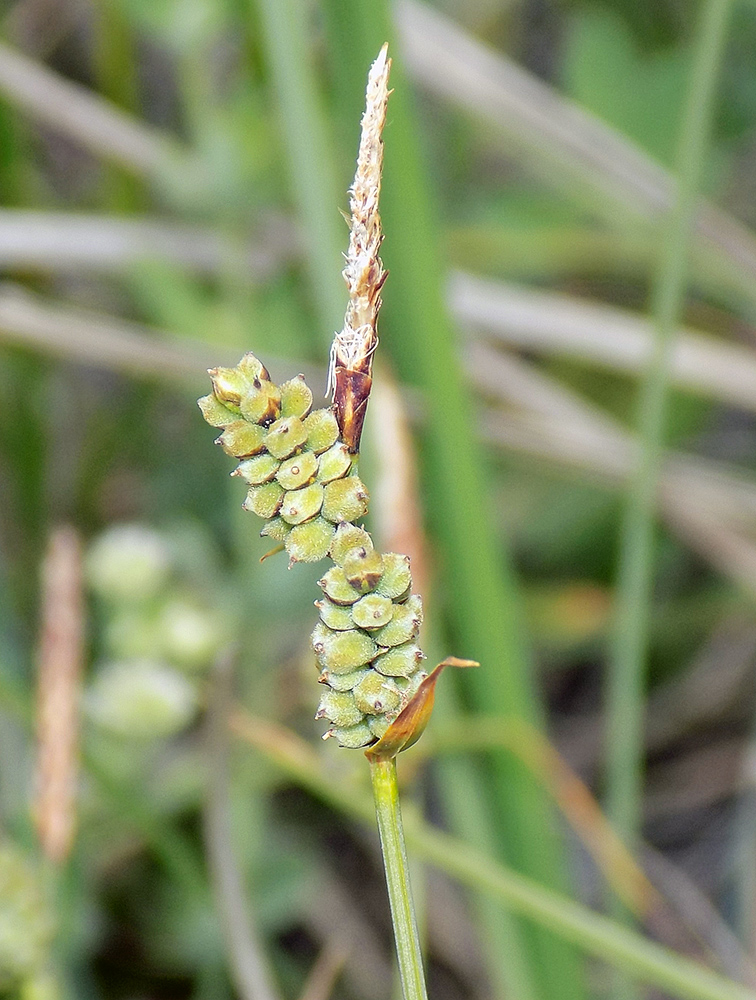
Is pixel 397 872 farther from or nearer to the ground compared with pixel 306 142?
nearer to the ground

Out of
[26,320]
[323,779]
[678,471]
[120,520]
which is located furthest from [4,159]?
[323,779]

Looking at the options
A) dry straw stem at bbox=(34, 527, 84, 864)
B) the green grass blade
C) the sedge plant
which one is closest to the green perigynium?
the sedge plant

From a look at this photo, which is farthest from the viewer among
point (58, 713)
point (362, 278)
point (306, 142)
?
point (306, 142)

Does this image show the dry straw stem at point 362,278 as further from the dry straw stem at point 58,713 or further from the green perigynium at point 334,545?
the dry straw stem at point 58,713

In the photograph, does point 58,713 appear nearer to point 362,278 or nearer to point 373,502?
point 373,502

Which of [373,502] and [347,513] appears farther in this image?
[373,502]

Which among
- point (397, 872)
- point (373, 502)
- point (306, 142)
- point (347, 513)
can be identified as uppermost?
point (306, 142)

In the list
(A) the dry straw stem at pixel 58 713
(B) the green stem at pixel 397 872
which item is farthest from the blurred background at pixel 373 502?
(B) the green stem at pixel 397 872

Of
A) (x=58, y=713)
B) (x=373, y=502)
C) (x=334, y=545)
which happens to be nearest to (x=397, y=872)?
(x=334, y=545)
